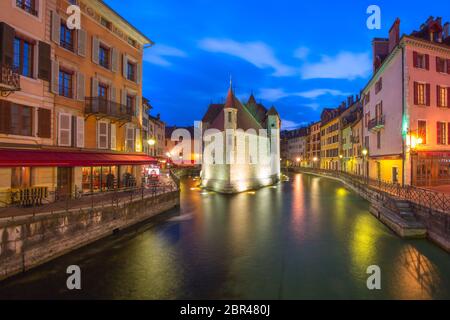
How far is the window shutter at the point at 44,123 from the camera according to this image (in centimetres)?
1461

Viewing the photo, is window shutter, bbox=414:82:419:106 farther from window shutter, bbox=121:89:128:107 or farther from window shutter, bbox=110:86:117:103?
window shutter, bbox=110:86:117:103

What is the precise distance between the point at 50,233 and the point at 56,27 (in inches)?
480

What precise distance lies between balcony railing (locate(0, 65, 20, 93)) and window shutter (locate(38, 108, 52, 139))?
2.20 metres

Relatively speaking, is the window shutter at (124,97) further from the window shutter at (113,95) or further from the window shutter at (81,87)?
the window shutter at (81,87)

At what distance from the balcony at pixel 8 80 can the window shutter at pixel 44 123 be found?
2081 mm

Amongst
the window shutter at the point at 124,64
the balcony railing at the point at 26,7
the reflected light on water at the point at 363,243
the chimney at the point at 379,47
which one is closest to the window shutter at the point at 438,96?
the chimney at the point at 379,47

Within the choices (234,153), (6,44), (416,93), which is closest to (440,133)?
(416,93)

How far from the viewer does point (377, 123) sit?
94.6 ft

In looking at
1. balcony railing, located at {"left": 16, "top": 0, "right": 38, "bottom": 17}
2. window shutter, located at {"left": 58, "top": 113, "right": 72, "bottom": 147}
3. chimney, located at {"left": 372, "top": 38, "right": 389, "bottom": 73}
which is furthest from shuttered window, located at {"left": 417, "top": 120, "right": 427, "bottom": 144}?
balcony railing, located at {"left": 16, "top": 0, "right": 38, "bottom": 17}

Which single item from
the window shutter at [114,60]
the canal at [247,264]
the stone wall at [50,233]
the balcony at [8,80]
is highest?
the window shutter at [114,60]

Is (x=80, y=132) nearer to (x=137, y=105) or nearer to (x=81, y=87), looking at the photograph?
(x=81, y=87)
